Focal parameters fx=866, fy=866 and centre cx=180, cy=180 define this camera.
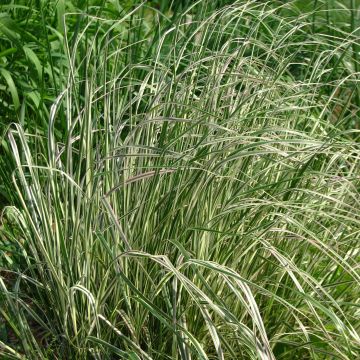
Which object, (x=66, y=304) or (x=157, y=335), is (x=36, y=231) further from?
(x=157, y=335)

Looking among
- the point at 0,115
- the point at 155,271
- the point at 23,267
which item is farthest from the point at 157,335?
the point at 0,115

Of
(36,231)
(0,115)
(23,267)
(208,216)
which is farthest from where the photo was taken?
(0,115)

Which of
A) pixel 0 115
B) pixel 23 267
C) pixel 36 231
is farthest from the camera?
pixel 0 115

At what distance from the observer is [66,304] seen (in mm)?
2330

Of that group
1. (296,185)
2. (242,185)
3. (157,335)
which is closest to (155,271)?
(157,335)

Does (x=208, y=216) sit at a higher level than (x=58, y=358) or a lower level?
higher

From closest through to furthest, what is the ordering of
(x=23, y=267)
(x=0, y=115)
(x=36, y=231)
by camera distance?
(x=36, y=231) < (x=23, y=267) < (x=0, y=115)

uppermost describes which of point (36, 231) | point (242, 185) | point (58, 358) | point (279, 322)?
point (242, 185)

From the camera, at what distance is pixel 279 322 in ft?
8.00

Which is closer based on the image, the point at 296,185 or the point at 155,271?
the point at 155,271

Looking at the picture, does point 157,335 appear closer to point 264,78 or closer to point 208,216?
point 208,216

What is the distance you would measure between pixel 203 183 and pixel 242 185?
0.11m

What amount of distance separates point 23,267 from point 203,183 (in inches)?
28.6

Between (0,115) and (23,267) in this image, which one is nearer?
(23,267)
